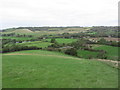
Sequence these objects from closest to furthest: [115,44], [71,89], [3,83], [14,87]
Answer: [71,89] → [14,87] → [3,83] → [115,44]

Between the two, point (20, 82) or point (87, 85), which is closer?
point (87, 85)

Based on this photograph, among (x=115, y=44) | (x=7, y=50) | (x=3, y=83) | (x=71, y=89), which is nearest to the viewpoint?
(x=71, y=89)

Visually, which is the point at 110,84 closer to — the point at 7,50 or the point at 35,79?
the point at 35,79

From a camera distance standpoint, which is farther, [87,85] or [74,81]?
[74,81]

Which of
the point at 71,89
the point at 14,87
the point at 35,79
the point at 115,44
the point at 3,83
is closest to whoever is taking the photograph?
the point at 71,89

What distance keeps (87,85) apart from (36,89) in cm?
488

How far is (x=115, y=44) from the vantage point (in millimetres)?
60188

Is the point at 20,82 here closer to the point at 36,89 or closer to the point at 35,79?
the point at 35,79

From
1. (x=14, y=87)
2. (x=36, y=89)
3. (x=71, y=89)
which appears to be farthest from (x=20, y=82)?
(x=71, y=89)

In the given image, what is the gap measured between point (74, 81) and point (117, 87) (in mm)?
4114

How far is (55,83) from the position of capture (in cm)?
1173

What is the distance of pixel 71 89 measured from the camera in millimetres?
10398

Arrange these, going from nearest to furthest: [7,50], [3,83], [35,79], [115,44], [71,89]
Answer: [71,89], [3,83], [35,79], [7,50], [115,44]

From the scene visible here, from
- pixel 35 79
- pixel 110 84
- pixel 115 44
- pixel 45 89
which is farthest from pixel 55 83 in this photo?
pixel 115 44
